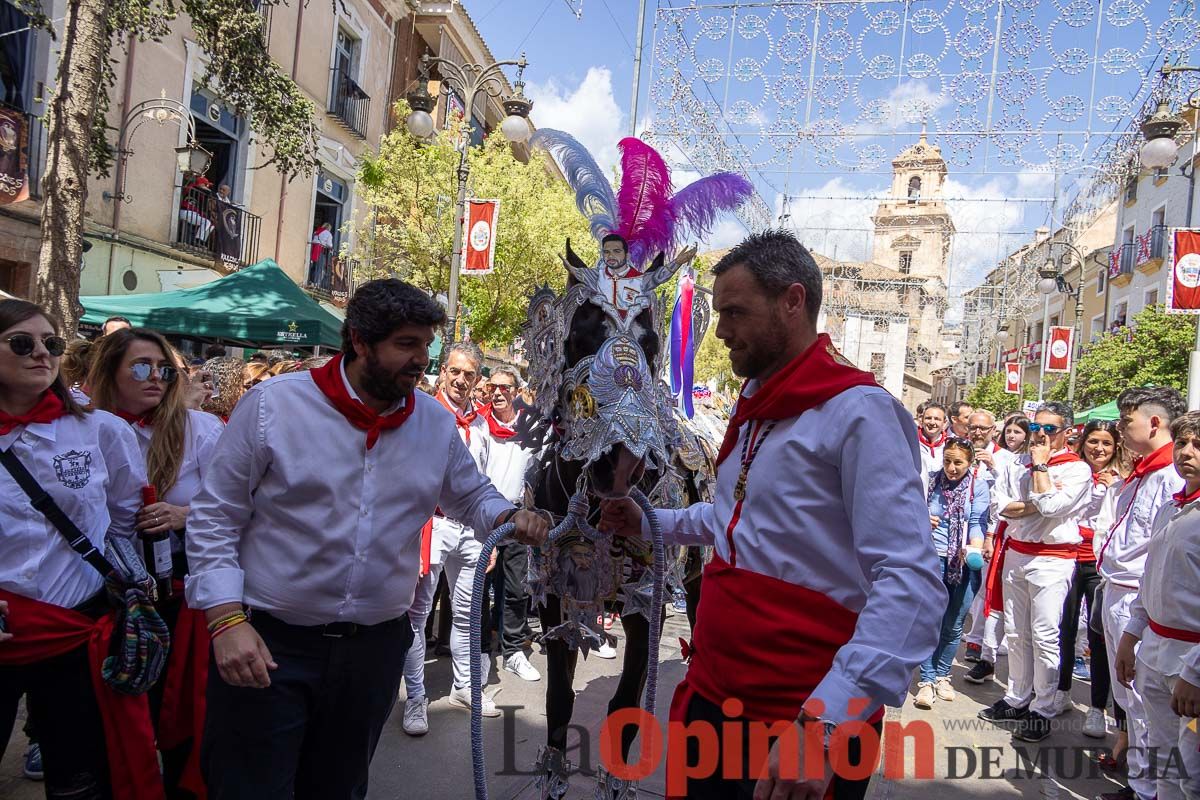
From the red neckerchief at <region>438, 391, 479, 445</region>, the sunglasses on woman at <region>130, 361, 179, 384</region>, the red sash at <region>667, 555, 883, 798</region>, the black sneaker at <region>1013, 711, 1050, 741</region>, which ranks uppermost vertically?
the sunglasses on woman at <region>130, 361, 179, 384</region>

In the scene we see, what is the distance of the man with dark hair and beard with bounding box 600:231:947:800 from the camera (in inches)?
66.0

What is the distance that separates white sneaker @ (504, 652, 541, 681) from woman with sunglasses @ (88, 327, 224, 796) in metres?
2.62

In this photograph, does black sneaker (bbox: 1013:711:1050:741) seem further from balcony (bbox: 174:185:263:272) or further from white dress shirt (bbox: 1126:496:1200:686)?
balcony (bbox: 174:185:263:272)

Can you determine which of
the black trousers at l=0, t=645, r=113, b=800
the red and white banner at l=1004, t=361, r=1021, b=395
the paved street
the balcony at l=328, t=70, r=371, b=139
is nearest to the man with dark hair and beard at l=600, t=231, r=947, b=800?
the black trousers at l=0, t=645, r=113, b=800

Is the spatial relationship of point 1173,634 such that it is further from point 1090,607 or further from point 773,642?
point 1090,607

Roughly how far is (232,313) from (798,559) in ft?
26.6

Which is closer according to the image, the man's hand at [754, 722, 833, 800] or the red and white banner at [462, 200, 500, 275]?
the man's hand at [754, 722, 833, 800]

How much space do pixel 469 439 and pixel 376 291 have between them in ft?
8.82

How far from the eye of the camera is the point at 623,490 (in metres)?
2.68

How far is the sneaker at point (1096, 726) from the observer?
5.27m

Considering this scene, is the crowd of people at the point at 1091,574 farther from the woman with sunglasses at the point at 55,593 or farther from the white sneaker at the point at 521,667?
the woman with sunglasses at the point at 55,593

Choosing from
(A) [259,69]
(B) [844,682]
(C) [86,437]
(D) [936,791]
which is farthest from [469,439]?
(A) [259,69]

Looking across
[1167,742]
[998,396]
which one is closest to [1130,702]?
[1167,742]

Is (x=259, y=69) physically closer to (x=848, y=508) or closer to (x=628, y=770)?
(x=628, y=770)
